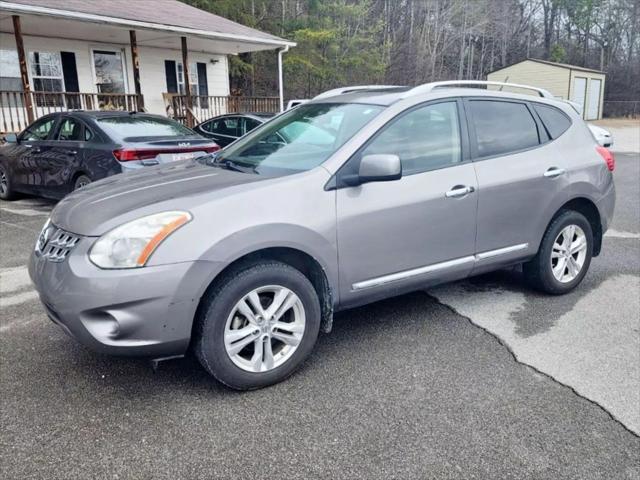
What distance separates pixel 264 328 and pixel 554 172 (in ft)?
Result: 8.67

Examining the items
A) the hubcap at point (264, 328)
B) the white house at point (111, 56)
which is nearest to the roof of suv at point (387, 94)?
the hubcap at point (264, 328)

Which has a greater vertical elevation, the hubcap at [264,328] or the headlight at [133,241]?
the headlight at [133,241]

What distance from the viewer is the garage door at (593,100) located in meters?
36.3

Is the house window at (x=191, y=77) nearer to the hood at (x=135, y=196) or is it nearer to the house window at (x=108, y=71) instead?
the house window at (x=108, y=71)

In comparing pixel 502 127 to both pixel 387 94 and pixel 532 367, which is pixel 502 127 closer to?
pixel 387 94

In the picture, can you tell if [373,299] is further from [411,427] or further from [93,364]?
[93,364]

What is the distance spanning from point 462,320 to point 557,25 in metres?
55.7

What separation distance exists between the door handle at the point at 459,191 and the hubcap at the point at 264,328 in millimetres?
1318

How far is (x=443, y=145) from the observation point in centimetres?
376

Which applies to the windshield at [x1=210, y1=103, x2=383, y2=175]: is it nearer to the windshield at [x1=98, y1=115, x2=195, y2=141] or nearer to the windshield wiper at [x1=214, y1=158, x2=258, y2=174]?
the windshield wiper at [x1=214, y1=158, x2=258, y2=174]

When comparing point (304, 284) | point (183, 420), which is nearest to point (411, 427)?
point (304, 284)

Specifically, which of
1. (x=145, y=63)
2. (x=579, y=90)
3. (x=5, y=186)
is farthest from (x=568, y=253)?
(x=579, y=90)

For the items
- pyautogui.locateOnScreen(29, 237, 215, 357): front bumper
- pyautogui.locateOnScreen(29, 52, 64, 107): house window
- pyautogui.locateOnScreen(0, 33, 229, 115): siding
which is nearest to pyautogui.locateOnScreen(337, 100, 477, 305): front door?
pyautogui.locateOnScreen(29, 237, 215, 357): front bumper

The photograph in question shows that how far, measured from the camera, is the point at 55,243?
9.66 feet
